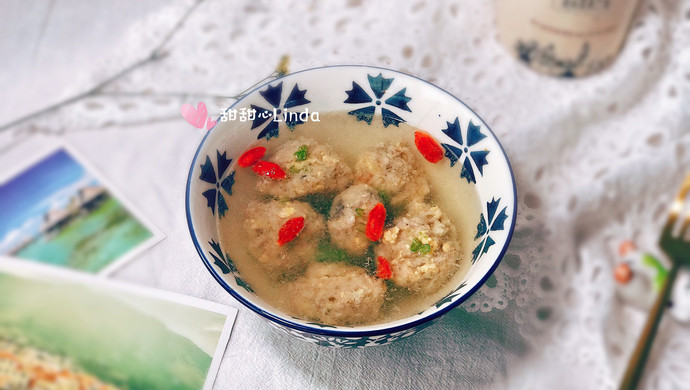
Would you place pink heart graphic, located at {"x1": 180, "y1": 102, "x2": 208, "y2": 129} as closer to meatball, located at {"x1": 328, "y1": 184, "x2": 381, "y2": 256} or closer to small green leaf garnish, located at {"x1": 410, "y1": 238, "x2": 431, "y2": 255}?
meatball, located at {"x1": 328, "y1": 184, "x2": 381, "y2": 256}

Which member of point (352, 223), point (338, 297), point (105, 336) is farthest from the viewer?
point (105, 336)

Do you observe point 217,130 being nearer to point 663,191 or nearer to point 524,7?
point 524,7

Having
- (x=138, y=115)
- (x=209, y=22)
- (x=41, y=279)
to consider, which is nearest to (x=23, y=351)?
(x=41, y=279)

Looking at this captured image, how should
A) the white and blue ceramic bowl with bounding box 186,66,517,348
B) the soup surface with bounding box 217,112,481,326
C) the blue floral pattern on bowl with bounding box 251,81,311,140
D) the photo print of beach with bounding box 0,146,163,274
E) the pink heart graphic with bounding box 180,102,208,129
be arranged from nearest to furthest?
the white and blue ceramic bowl with bounding box 186,66,517,348 < the soup surface with bounding box 217,112,481,326 < the blue floral pattern on bowl with bounding box 251,81,311,140 < the photo print of beach with bounding box 0,146,163,274 < the pink heart graphic with bounding box 180,102,208,129

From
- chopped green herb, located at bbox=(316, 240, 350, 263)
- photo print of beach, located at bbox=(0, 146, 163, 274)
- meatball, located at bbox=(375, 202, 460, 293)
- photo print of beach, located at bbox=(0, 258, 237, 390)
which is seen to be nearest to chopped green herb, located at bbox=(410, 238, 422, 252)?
meatball, located at bbox=(375, 202, 460, 293)

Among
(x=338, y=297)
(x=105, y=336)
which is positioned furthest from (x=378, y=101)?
(x=105, y=336)

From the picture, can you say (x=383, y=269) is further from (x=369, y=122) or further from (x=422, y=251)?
(x=369, y=122)

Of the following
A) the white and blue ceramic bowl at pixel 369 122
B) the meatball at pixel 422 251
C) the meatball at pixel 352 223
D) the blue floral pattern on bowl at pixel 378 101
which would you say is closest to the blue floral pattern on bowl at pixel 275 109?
the white and blue ceramic bowl at pixel 369 122
